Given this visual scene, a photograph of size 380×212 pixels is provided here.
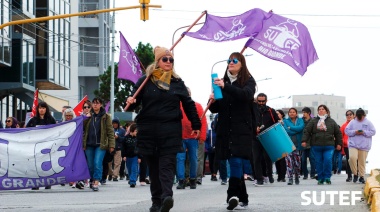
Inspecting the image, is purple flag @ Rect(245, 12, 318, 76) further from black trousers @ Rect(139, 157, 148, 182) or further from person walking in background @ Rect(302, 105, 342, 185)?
black trousers @ Rect(139, 157, 148, 182)

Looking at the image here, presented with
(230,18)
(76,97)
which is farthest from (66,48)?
(230,18)

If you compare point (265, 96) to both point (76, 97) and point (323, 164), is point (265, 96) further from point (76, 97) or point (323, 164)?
point (76, 97)

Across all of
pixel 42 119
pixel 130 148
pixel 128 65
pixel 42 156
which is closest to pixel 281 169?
pixel 130 148

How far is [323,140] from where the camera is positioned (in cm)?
2058

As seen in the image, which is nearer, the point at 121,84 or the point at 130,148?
the point at 130,148

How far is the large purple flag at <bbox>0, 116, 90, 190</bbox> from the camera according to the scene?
16.7 metres

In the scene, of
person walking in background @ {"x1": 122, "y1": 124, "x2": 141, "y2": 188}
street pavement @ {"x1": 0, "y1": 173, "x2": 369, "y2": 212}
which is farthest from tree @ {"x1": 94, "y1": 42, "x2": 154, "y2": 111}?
street pavement @ {"x1": 0, "y1": 173, "x2": 369, "y2": 212}

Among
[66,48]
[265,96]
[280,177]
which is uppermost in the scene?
[66,48]

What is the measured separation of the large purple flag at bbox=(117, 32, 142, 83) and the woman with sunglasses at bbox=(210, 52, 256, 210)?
13.3 meters

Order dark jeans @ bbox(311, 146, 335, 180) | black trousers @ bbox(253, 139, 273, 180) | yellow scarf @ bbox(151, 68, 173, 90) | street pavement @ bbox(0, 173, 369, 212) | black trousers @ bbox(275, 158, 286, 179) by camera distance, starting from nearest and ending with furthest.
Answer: yellow scarf @ bbox(151, 68, 173, 90) → street pavement @ bbox(0, 173, 369, 212) → black trousers @ bbox(253, 139, 273, 180) → dark jeans @ bbox(311, 146, 335, 180) → black trousers @ bbox(275, 158, 286, 179)

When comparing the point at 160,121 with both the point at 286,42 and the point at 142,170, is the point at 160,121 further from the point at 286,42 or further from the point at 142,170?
the point at 142,170

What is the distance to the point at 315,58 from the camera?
1495 cm

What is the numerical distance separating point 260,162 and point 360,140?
8.42 feet

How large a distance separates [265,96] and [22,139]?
590cm
